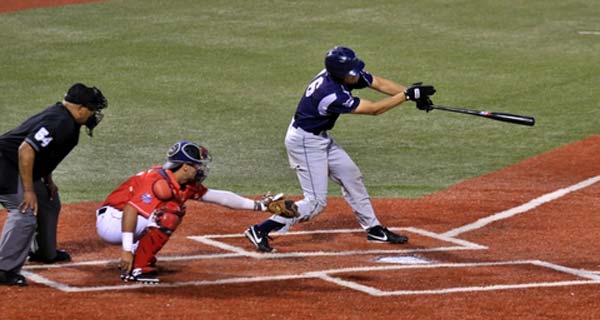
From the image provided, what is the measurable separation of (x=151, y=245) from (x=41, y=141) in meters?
1.11

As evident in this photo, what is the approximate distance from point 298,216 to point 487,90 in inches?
358

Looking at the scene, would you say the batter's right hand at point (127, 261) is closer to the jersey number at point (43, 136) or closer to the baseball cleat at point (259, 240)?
the jersey number at point (43, 136)

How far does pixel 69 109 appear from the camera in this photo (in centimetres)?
874

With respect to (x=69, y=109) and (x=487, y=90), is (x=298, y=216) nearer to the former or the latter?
(x=69, y=109)

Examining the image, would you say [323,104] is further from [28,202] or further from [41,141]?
[28,202]

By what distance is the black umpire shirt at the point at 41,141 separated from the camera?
8.52 meters

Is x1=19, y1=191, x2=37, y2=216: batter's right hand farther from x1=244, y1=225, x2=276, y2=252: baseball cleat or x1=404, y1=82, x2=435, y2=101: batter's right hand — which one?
x1=404, y1=82, x2=435, y2=101: batter's right hand

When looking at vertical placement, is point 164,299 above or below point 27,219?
below

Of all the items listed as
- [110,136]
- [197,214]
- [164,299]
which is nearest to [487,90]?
[110,136]

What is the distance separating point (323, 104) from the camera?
32.4ft

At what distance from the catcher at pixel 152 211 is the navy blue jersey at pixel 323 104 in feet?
3.90

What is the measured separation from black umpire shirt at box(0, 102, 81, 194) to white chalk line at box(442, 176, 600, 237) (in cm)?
372

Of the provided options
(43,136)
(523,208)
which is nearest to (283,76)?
(523,208)

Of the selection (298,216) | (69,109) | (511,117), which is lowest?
(298,216)
